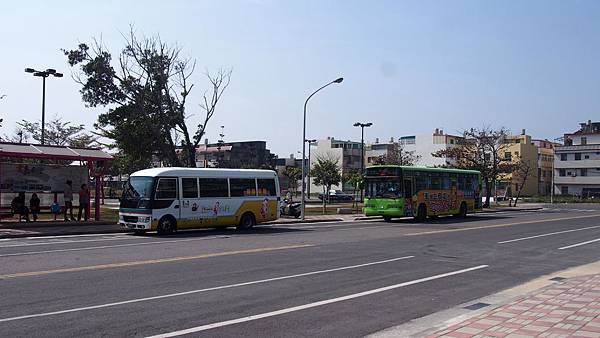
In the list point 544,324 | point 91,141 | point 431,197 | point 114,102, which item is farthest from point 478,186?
point 91,141

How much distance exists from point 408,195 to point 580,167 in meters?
78.1

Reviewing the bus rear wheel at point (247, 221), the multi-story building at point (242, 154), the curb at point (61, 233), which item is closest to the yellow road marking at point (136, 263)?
the bus rear wheel at point (247, 221)

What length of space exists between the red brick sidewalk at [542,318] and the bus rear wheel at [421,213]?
2338cm

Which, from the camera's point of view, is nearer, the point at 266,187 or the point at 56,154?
the point at 56,154

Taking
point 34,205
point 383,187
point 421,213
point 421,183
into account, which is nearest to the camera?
point 34,205

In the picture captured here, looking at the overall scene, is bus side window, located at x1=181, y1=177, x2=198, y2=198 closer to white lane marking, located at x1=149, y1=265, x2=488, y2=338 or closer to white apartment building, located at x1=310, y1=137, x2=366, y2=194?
white lane marking, located at x1=149, y1=265, x2=488, y2=338

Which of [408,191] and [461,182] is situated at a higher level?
[461,182]

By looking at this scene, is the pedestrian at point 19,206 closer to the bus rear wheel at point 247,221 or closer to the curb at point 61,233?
the curb at point 61,233

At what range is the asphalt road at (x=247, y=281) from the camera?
25.8 ft

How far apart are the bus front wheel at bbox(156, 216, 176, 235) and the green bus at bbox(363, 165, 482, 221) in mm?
14035

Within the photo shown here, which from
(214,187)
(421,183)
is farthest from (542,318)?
(421,183)

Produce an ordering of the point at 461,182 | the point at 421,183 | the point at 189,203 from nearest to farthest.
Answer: the point at 189,203 < the point at 421,183 < the point at 461,182

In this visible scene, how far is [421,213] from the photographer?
33906 mm

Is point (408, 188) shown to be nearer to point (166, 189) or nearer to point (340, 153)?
point (166, 189)
